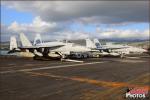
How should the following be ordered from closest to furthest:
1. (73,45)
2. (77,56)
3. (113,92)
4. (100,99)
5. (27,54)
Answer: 1. (100,99)
2. (113,92)
3. (73,45)
4. (27,54)
5. (77,56)

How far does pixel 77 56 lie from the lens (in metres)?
48.2

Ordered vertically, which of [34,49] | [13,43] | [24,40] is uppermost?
[24,40]

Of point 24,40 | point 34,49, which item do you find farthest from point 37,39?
point 34,49

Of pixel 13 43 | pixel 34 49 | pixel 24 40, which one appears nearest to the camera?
pixel 34 49

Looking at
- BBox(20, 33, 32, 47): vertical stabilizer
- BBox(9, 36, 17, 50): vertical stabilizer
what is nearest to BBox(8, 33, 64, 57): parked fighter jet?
BBox(20, 33, 32, 47): vertical stabilizer

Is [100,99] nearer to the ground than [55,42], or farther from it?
nearer to the ground

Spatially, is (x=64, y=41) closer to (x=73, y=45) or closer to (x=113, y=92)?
(x=73, y=45)

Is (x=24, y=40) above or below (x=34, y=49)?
above

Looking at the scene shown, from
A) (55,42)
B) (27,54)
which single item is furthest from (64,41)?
(27,54)

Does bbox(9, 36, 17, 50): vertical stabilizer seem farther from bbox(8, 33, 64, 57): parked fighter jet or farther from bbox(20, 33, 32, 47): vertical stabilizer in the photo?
bbox(20, 33, 32, 47): vertical stabilizer

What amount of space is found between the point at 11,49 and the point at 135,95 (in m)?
42.0

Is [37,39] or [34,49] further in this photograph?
[37,39]

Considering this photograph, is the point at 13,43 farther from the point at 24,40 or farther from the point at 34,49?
the point at 34,49

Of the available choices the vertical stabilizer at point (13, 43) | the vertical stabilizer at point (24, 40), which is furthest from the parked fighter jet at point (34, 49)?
the vertical stabilizer at point (13, 43)
